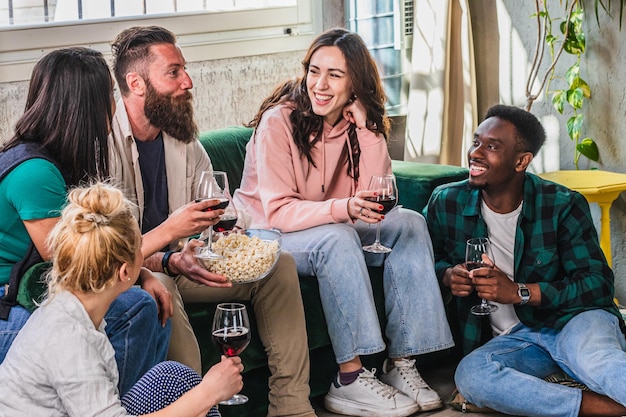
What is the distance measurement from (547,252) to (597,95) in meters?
1.33

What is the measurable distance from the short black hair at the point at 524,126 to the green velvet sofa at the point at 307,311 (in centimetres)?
52

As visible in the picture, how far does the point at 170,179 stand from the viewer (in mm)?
2957

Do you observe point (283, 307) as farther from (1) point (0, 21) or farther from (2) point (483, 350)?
Answer: (1) point (0, 21)

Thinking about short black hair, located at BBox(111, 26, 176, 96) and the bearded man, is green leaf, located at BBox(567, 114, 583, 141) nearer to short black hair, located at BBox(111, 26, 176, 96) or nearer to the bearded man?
the bearded man

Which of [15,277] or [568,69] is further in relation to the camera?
[568,69]

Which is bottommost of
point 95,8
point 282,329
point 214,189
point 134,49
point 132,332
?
point 282,329

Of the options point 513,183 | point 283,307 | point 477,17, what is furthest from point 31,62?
point 477,17

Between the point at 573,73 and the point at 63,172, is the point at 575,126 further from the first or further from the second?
the point at 63,172

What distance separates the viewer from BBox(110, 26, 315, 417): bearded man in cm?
284

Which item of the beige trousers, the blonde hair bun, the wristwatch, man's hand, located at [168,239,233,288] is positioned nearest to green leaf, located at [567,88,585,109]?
the wristwatch

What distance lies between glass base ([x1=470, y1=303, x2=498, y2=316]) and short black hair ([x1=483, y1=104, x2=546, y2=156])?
0.51 metres

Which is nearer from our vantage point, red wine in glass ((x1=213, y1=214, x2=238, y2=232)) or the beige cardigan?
red wine in glass ((x1=213, y1=214, x2=238, y2=232))

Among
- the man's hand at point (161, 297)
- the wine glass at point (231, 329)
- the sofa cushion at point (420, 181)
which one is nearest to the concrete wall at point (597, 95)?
the sofa cushion at point (420, 181)

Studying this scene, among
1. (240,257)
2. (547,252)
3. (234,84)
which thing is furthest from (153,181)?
(234,84)
